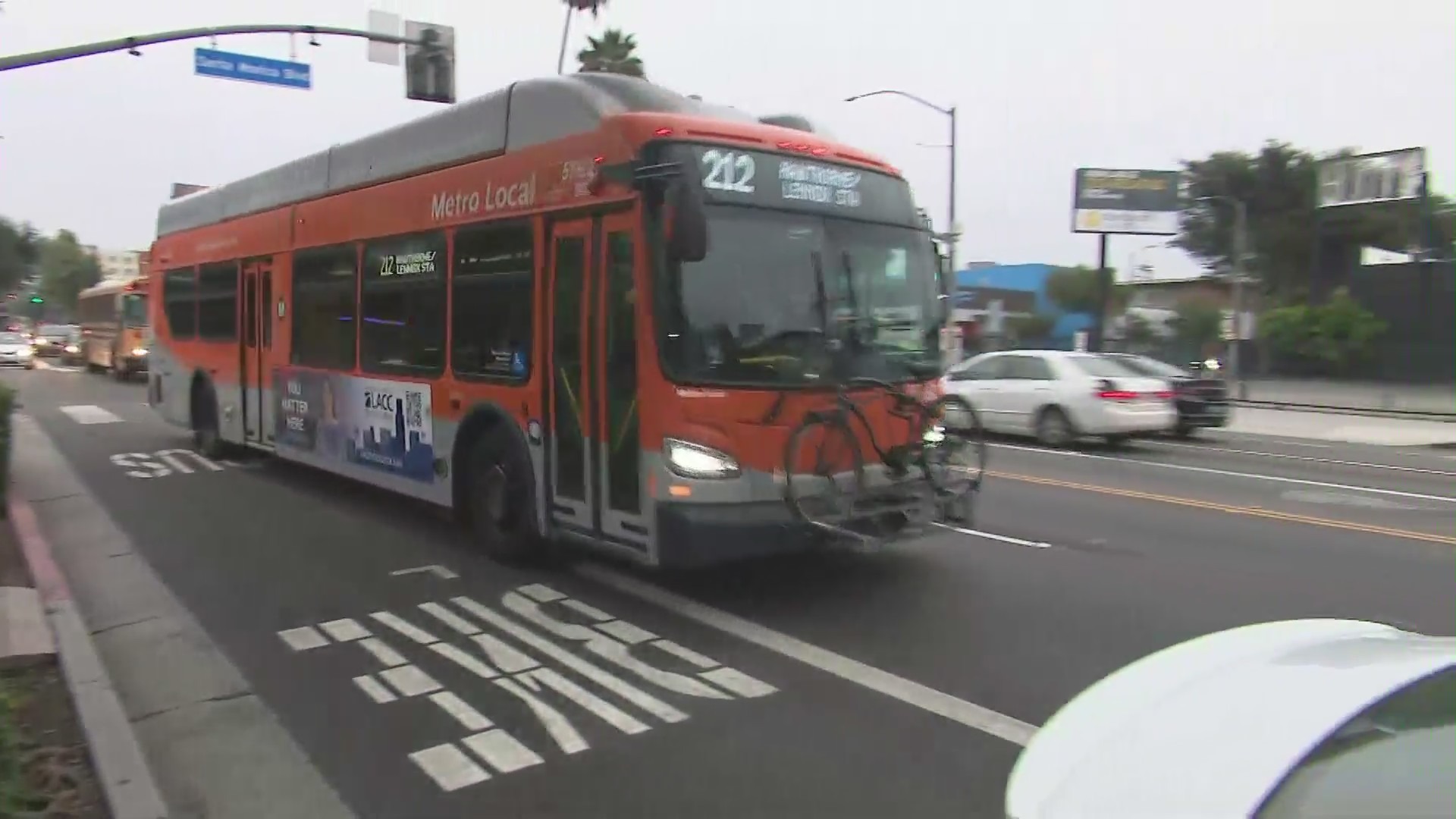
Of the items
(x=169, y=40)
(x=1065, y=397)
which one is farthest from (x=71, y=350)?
(x=1065, y=397)

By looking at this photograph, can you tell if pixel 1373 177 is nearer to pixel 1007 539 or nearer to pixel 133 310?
pixel 1007 539

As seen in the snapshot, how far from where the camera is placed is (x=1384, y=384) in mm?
41750

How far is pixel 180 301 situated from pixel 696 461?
1159 cm

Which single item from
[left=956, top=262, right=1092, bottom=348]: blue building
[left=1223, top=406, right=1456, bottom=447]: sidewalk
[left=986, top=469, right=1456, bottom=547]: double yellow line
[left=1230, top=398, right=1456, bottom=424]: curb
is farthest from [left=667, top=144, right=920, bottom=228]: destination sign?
[left=956, top=262, right=1092, bottom=348]: blue building

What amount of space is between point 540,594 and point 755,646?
1875 millimetres

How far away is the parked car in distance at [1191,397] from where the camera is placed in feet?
60.1

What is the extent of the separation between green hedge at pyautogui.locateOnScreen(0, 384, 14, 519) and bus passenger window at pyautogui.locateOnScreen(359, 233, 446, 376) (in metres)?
3.13

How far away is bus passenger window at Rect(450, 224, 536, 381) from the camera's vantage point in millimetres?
7723

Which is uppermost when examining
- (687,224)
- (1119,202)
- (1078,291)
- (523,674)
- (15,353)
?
(1119,202)

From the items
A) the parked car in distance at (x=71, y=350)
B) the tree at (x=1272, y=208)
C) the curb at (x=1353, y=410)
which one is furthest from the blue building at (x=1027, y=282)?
the parked car in distance at (x=71, y=350)

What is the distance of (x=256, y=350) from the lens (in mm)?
12367

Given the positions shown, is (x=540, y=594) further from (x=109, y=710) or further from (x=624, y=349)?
(x=109, y=710)

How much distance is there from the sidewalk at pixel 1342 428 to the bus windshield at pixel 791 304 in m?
16.3

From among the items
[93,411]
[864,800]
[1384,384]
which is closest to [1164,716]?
[864,800]
